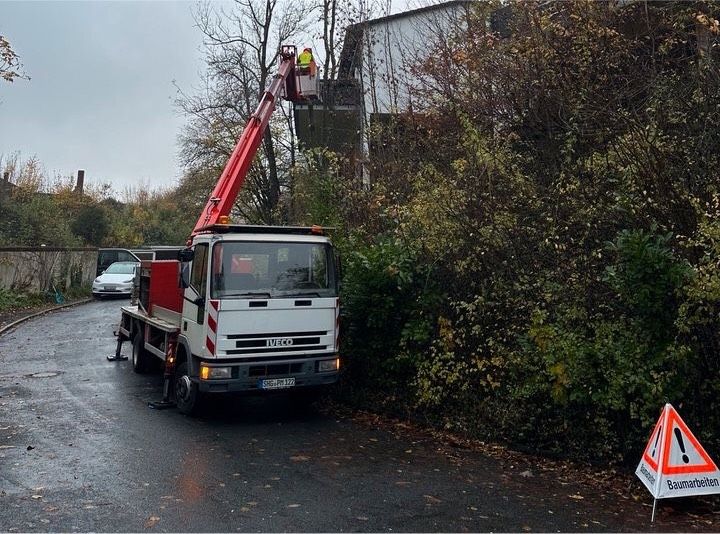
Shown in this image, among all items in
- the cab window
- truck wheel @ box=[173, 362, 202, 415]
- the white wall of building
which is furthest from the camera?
the white wall of building

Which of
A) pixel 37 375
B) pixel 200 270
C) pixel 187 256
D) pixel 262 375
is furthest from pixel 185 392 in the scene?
pixel 37 375

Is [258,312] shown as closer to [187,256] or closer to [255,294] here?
[255,294]

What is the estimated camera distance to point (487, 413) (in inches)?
314

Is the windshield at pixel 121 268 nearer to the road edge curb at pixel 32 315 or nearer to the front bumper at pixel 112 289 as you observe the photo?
the front bumper at pixel 112 289

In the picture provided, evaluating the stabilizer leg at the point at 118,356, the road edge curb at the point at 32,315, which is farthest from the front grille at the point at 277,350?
the road edge curb at the point at 32,315

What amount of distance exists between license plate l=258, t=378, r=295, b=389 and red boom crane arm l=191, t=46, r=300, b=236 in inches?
101

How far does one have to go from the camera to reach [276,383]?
833cm

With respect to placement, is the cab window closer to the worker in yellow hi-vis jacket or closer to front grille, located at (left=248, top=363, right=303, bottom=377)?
front grille, located at (left=248, top=363, right=303, bottom=377)

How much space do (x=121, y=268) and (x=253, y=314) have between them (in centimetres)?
2290

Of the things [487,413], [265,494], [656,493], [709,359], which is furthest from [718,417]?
[265,494]

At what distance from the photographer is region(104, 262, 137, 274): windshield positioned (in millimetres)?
28703

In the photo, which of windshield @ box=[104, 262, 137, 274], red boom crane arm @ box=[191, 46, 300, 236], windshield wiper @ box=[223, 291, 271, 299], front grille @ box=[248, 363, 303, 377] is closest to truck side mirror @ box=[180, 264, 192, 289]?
red boom crane arm @ box=[191, 46, 300, 236]

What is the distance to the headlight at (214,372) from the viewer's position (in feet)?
26.5

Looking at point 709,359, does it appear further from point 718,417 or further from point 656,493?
point 656,493
